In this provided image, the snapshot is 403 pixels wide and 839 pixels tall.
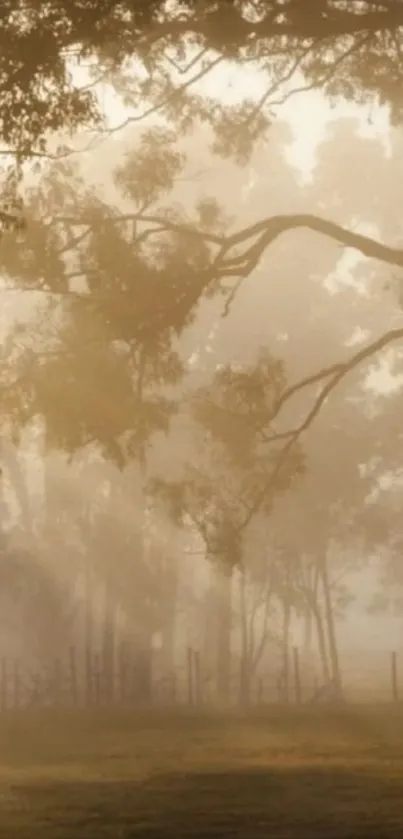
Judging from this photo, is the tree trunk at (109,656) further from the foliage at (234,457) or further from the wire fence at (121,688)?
the foliage at (234,457)

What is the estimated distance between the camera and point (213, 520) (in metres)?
19.8

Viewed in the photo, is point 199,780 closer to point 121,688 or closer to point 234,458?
point 234,458

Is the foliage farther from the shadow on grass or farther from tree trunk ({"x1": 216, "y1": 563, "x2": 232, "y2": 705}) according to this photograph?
tree trunk ({"x1": 216, "y1": 563, "x2": 232, "y2": 705})

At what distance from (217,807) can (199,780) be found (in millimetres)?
2621

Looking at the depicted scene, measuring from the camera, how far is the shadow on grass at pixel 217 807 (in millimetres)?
10000

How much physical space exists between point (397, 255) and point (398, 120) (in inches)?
134

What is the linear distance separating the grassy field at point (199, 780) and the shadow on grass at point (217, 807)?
1 cm

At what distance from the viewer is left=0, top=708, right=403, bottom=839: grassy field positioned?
34.0 ft

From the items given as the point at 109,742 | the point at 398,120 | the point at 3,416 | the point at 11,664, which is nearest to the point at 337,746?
the point at 109,742

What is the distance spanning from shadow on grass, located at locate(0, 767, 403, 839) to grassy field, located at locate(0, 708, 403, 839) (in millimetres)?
12

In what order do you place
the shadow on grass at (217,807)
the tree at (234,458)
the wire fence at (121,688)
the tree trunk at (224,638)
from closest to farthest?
1. the shadow on grass at (217,807)
2. the tree at (234,458)
3. the wire fence at (121,688)
4. the tree trunk at (224,638)

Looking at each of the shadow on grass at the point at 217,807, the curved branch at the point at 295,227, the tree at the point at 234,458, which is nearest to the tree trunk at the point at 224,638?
the tree at the point at 234,458

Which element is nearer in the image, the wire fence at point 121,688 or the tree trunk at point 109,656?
the wire fence at point 121,688

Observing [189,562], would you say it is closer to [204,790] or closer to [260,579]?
[260,579]
